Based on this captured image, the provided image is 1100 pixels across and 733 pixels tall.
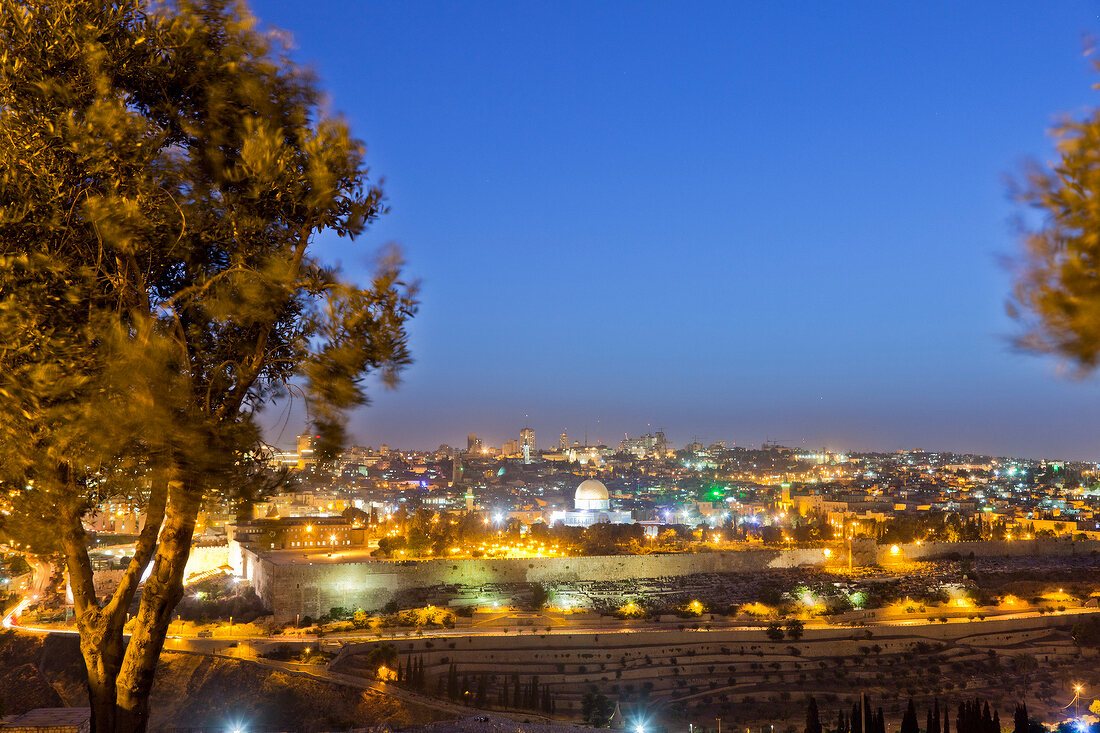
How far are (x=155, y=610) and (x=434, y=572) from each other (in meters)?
28.6

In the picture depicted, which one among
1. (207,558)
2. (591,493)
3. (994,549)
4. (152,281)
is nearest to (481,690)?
(152,281)

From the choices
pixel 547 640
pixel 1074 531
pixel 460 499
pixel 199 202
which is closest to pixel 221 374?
pixel 199 202

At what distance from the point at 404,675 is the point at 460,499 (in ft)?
233

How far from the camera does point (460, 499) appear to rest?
91062mm

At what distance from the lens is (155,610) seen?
457 cm

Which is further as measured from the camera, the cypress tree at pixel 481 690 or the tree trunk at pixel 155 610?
the cypress tree at pixel 481 690

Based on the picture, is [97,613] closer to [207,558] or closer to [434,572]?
[434,572]

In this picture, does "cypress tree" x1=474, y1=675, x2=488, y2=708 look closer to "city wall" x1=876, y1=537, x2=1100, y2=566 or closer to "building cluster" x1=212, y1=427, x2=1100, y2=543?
"building cluster" x1=212, y1=427, x2=1100, y2=543

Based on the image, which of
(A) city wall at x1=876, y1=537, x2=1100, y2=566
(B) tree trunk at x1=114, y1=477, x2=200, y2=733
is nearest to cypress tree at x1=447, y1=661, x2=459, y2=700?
(B) tree trunk at x1=114, y1=477, x2=200, y2=733

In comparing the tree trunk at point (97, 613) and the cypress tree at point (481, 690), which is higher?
the tree trunk at point (97, 613)

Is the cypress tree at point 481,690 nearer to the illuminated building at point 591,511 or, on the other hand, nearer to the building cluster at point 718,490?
the building cluster at point 718,490

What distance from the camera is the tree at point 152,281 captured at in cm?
411

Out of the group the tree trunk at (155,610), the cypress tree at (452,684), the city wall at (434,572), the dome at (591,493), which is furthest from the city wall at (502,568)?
the dome at (591,493)

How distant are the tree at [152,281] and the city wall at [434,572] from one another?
24.9 metres
